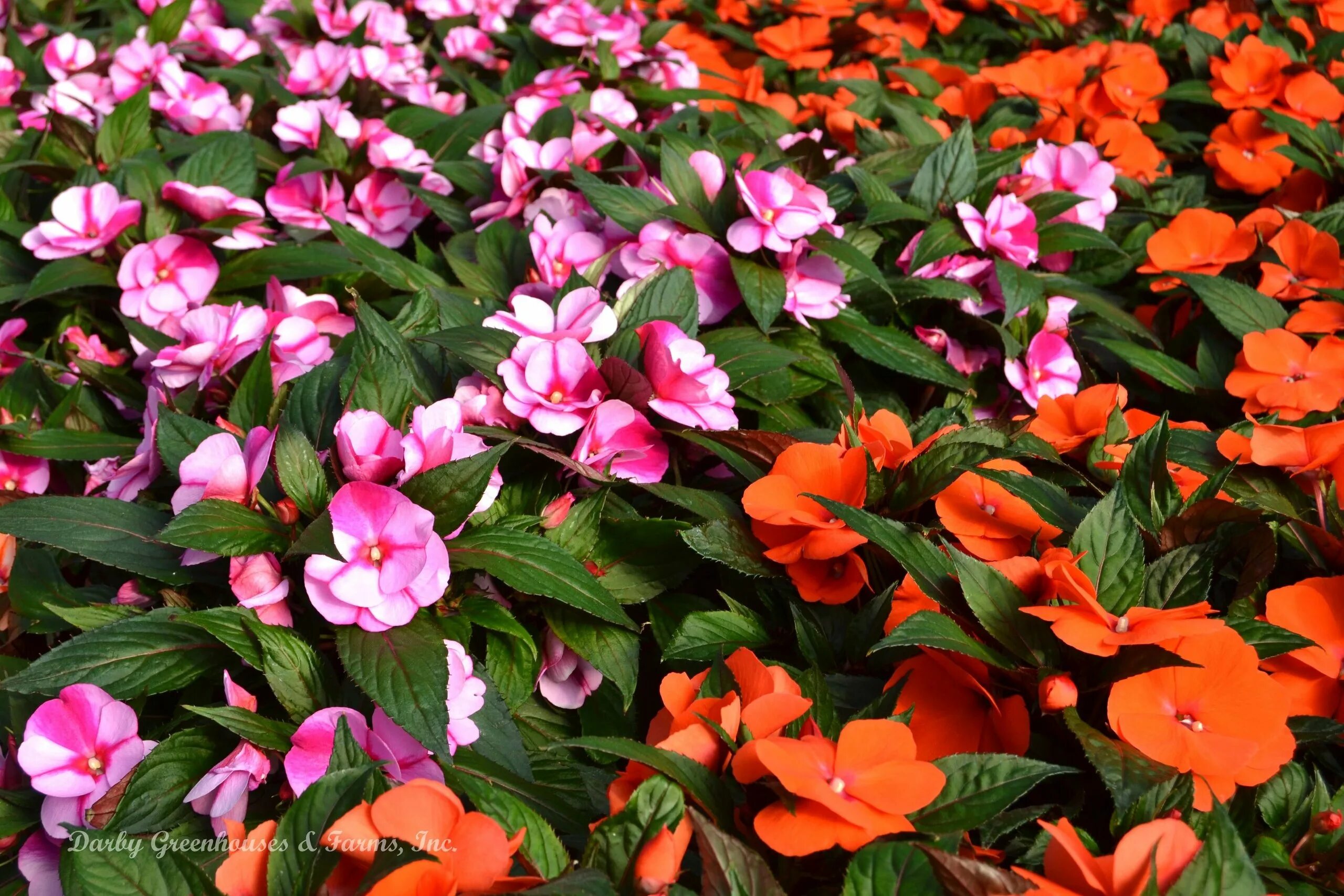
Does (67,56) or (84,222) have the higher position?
(84,222)

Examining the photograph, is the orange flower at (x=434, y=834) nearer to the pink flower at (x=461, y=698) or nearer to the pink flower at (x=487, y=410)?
the pink flower at (x=461, y=698)

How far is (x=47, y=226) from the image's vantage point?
203 centimetres

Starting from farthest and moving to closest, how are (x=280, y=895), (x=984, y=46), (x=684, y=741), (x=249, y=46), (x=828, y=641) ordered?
(x=984, y=46), (x=249, y=46), (x=828, y=641), (x=684, y=741), (x=280, y=895)

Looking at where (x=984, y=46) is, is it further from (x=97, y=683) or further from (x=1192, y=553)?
(x=97, y=683)

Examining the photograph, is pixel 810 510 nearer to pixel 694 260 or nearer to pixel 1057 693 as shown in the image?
pixel 1057 693

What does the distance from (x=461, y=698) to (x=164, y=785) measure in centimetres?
35

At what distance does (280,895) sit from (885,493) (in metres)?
0.87

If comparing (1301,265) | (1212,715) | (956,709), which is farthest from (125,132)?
(1301,265)

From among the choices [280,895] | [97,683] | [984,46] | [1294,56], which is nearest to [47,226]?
[97,683]

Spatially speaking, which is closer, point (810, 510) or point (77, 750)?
point (77, 750)

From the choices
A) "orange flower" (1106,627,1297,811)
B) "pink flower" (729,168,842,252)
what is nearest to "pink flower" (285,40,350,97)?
"pink flower" (729,168,842,252)

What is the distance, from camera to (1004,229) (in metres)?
2.12

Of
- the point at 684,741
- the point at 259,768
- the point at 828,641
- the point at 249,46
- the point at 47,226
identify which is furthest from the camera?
the point at 249,46

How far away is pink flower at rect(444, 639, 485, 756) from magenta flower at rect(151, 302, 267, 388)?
0.71 meters
